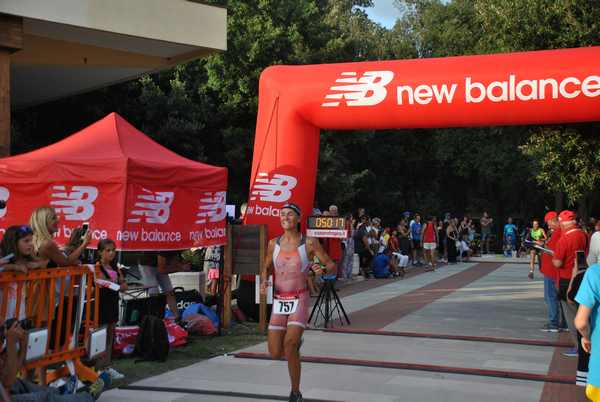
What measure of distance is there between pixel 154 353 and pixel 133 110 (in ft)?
61.2

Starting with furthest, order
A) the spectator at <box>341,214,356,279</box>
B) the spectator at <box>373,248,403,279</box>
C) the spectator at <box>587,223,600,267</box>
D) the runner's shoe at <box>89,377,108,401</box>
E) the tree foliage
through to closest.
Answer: the spectator at <box>373,248,403,279</box> → the spectator at <box>341,214,356,279</box> → the tree foliage → the spectator at <box>587,223,600,267</box> → the runner's shoe at <box>89,377,108,401</box>

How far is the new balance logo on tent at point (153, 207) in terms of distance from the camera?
10078 millimetres

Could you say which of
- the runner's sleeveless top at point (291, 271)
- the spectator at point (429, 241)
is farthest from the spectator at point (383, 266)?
the runner's sleeveless top at point (291, 271)

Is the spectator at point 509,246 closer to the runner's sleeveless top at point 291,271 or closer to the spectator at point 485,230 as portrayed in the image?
the spectator at point 485,230

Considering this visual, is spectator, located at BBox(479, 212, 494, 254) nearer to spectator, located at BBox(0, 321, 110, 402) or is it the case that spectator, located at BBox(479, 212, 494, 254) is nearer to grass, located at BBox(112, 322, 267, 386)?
grass, located at BBox(112, 322, 267, 386)

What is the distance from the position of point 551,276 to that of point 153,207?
5.97 metres

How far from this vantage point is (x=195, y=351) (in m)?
10.0

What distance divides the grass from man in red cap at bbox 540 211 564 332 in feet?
14.3

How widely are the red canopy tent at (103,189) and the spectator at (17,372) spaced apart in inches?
154

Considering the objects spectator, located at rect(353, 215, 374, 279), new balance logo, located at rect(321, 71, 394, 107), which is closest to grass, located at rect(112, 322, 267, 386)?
new balance logo, located at rect(321, 71, 394, 107)

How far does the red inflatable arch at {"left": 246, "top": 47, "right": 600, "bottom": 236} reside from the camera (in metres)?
11.0

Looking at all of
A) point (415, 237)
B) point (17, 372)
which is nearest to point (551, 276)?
point (17, 372)

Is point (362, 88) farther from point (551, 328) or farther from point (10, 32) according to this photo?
point (10, 32)

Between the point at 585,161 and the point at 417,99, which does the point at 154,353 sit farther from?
the point at 585,161
